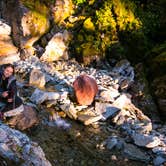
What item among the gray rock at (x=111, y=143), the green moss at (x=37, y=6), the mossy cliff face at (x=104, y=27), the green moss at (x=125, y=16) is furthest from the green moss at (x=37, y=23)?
the gray rock at (x=111, y=143)

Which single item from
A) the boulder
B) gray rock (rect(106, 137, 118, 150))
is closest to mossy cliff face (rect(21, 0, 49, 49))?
the boulder

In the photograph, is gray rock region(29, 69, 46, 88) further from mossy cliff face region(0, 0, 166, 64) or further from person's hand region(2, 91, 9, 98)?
person's hand region(2, 91, 9, 98)

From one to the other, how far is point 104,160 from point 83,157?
484mm

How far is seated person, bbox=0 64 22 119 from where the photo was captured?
871 cm

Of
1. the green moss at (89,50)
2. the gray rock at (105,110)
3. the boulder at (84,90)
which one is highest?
the green moss at (89,50)

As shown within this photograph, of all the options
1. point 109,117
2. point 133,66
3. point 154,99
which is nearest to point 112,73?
point 133,66

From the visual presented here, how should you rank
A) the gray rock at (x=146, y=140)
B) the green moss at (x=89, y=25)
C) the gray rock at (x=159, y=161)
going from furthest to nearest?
1. the green moss at (x=89, y=25)
2. the gray rock at (x=146, y=140)
3. the gray rock at (x=159, y=161)

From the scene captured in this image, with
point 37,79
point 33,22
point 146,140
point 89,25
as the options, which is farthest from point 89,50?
point 146,140

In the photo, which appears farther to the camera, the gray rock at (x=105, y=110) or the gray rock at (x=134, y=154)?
the gray rock at (x=105, y=110)

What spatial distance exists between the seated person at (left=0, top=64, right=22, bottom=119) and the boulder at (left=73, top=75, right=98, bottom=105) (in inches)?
94.6

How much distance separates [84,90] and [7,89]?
2725mm

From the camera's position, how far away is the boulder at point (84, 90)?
35.7 ft

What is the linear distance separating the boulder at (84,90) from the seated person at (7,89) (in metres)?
2.40

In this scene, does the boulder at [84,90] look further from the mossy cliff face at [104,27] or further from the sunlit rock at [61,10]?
the sunlit rock at [61,10]
